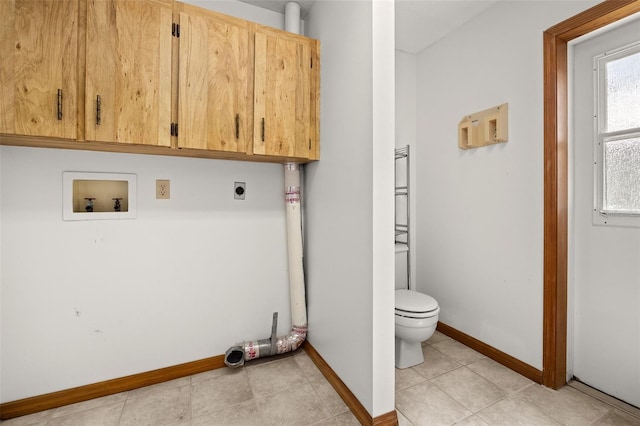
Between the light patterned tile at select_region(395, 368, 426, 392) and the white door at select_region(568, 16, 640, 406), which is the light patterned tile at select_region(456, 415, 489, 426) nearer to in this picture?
the light patterned tile at select_region(395, 368, 426, 392)

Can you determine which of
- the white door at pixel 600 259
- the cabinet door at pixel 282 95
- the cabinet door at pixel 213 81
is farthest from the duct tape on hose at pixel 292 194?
the white door at pixel 600 259

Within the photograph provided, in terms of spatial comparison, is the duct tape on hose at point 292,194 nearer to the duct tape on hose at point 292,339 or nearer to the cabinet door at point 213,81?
the cabinet door at point 213,81

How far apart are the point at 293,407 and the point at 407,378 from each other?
0.74m

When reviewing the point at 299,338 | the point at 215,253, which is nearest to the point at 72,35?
the point at 215,253

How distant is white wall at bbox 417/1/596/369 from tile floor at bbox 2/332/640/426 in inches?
11.3

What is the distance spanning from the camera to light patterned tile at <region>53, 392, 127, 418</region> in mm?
1550

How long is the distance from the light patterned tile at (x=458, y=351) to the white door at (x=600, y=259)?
0.54 metres

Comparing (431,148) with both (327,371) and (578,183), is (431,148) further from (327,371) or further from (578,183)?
(327,371)

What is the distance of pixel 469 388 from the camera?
1.75 metres

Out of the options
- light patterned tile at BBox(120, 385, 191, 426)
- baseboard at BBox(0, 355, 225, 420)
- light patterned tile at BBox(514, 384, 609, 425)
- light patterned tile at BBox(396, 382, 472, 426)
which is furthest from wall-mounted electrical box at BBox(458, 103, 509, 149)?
light patterned tile at BBox(120, 385, 191, 426)

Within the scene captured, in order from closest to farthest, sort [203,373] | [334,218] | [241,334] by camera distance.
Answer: [334,218] → [203,373] → [241,334]

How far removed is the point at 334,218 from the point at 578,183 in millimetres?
1489

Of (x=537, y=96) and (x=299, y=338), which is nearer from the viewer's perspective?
(x=537, y=96)

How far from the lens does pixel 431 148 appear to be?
2625 mm
